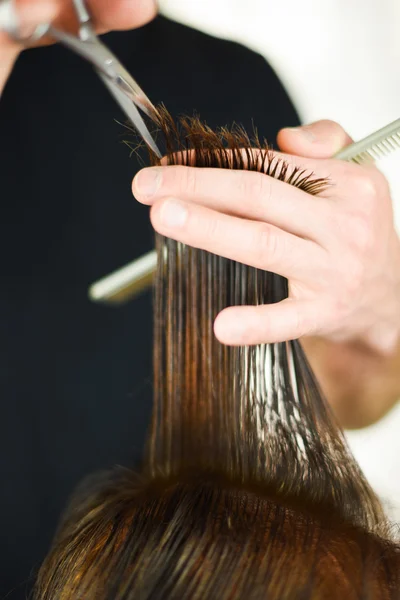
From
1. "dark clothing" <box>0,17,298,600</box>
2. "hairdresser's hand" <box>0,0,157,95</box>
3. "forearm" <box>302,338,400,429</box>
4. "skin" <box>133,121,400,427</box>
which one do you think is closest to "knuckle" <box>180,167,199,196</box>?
"skin" <box>133,121,400,427</box>

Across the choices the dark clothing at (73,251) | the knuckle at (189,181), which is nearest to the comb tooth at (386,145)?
the knuckle at (189,181)

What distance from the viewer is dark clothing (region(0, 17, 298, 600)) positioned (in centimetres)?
105

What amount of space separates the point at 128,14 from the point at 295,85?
2.03 feet

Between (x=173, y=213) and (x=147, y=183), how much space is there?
44 mm

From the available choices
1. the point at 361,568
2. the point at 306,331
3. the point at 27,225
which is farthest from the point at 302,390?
the point at 27,225

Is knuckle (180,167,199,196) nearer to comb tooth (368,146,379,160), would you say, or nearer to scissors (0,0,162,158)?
scissors (0,0,162,158)

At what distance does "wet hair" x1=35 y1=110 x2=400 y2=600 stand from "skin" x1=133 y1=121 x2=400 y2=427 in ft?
0.14

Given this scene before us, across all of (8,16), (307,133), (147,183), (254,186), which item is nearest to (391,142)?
(307,133)

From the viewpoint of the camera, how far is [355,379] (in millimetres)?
1035

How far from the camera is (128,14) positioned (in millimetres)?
626

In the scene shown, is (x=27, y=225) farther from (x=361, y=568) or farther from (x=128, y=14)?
(x=361, y=568)

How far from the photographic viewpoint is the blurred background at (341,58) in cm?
103

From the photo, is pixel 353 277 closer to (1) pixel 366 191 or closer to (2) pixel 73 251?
(1) pixel 366 191

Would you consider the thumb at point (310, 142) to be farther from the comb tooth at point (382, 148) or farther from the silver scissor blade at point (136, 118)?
the silver scissor blade at point (136, 118)
